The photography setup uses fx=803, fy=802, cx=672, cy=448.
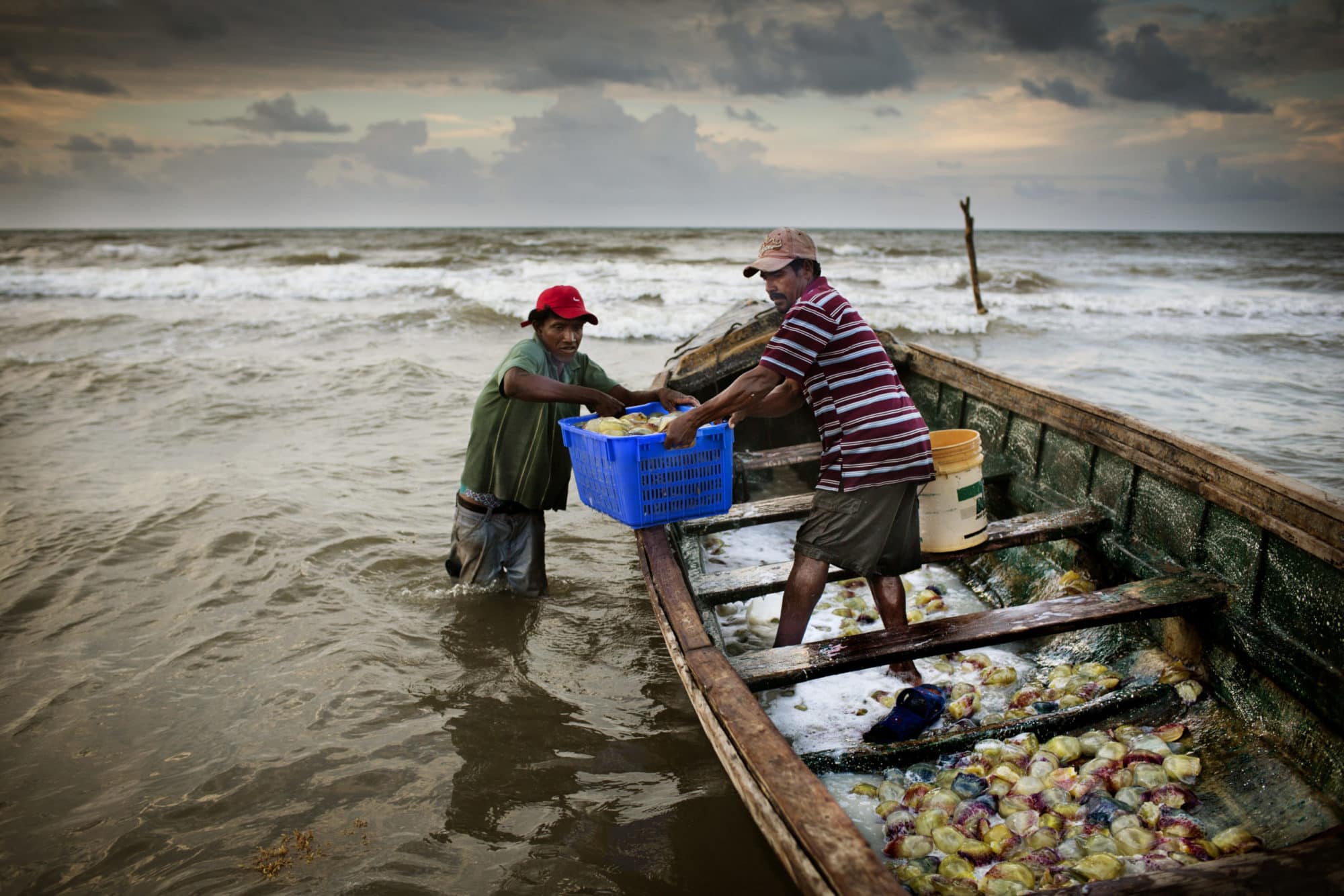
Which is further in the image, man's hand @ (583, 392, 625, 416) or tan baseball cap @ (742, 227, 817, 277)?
man's hand @ (583, 392, 625, 416)

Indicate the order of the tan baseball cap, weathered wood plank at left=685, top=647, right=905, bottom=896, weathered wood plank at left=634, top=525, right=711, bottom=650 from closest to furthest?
1. weathered wood plank at left=685, top=647, right=905, bottom=896
2. weathered wood plank at left=634, top=525, right=711, bottom=650
3. the tan baseball cap

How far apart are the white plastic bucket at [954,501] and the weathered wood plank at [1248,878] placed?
5.48ft

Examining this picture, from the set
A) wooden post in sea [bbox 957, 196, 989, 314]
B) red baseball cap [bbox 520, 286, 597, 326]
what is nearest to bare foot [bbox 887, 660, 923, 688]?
red baseball cap [bbox 520, 286, 597, 326]

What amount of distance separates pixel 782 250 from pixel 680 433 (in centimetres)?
82

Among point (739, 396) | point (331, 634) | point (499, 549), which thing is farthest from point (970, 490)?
point (331, 634)

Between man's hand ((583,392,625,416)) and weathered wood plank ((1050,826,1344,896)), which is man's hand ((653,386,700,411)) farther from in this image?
weathered wood plank ((1050,826,1344,896))

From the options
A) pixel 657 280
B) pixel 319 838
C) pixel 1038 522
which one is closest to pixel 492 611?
pixel 319 838

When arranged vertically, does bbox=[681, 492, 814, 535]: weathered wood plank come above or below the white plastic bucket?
below

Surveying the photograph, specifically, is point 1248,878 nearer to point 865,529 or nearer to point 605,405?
point 865,529

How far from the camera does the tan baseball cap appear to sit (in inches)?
121

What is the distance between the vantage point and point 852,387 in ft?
9.98

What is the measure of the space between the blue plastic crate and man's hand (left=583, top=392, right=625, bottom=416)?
0.11 m

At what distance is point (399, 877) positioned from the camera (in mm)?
2600

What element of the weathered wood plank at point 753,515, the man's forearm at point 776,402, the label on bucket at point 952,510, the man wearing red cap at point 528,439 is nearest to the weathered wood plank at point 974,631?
the label on bucket at point 952,510
